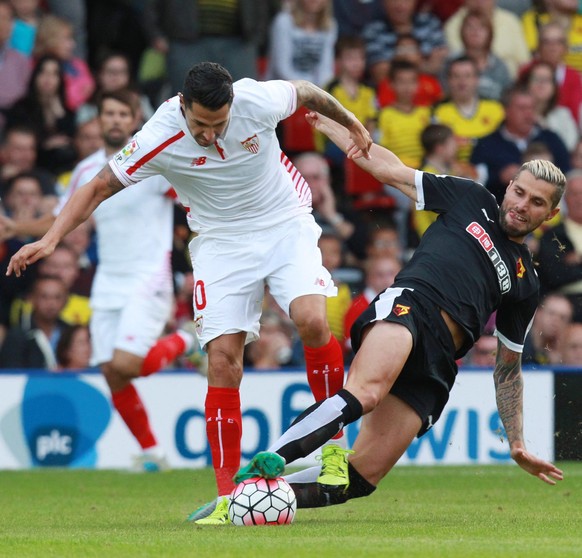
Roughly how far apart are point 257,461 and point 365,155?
207cm

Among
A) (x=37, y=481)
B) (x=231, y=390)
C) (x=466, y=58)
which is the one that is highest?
(x=466, y=58)

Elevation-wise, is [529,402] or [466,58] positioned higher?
[466,58]

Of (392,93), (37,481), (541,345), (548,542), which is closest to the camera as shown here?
(548,542)

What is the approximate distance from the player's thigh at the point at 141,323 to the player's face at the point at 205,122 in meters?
3.78

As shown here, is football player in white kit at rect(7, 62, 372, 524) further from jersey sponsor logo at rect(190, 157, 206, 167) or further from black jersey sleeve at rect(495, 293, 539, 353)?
black jersey sleeve at rect(495, 293, 539, 353)

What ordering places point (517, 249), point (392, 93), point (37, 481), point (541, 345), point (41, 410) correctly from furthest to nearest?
point (392, 93)
point (541, 345)
point (41, 410)
point (37, 481)
point (517, 249)

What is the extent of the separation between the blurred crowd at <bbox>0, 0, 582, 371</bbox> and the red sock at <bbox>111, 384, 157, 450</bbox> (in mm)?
1875

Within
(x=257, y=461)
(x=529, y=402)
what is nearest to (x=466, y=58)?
(x=529, y=402)

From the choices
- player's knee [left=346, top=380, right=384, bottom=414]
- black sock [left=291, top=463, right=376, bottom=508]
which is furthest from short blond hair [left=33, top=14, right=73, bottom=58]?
player's knee [left=346, top=380, right=384, bottom=414]

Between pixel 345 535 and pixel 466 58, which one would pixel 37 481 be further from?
pixel 466 58

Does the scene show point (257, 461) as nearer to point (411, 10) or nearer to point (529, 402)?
point (529, 402)

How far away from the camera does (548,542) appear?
6531mm

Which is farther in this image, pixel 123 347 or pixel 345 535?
pixel 123 347

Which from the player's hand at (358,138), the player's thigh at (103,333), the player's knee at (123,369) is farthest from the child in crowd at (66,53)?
the player's hand at (358,138)
